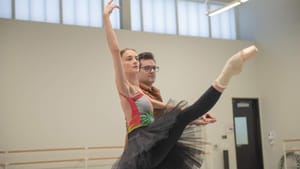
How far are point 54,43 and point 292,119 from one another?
4679 millimetres

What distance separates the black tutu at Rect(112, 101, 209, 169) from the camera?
1831 mm

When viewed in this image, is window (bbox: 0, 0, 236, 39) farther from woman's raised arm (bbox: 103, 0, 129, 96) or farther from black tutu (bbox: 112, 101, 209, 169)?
black tutu (bbox: 112, 101, 209, 169)

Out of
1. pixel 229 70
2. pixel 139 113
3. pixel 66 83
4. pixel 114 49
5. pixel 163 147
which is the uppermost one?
pixel 66 83

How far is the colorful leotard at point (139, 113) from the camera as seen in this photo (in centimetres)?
202

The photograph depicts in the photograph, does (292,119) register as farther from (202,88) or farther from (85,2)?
(85,2)

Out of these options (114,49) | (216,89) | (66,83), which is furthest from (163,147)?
(66,83)

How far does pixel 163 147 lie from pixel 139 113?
0.24 m

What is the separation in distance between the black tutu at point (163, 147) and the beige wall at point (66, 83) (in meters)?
4.49

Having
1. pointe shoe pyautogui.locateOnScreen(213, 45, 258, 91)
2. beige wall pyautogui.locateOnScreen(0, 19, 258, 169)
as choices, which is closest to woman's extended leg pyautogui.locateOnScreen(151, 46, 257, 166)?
pointe shoe pyautogui.locateOnScreen(213, 45, 258, 91)

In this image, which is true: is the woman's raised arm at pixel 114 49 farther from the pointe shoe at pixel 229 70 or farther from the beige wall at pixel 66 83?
Result: the beige wall at pixel 66 83

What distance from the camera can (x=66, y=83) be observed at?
21.5 ft

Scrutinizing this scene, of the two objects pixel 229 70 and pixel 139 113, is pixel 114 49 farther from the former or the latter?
pixel 229 70

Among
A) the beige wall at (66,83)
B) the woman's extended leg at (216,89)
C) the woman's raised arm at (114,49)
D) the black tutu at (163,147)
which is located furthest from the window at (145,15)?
the woman's extended leg at (216,89)

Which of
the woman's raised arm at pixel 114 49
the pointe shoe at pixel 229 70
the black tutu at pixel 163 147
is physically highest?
the woman's raised arm at pixel 114 49
